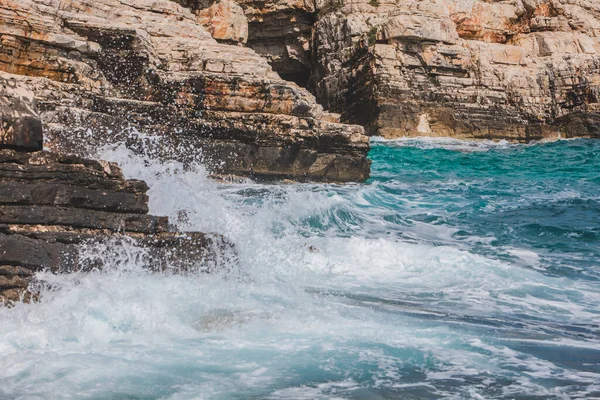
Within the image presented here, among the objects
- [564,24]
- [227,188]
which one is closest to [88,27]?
[227,188]

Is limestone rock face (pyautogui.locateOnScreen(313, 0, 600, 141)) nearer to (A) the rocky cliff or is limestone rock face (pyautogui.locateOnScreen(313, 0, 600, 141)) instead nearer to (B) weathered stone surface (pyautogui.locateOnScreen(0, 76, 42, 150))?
(A) the rocky cliff

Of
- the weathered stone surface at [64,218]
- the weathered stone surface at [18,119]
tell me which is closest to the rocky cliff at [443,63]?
the weathered stone surface at [64,218]

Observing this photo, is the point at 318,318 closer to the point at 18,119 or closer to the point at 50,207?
the point at 50,207

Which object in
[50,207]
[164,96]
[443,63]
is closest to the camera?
[50,207]

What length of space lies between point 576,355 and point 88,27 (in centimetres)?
1112

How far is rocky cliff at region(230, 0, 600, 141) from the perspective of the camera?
25594 mm

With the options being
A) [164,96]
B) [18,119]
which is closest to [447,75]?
[164,96]

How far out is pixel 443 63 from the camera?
26.0 metres

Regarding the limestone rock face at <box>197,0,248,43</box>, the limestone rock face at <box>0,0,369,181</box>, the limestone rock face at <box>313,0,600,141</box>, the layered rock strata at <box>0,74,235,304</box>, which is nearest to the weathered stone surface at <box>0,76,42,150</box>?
the layered rock strata at <box>0,74,235,304</box>

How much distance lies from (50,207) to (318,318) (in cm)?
215

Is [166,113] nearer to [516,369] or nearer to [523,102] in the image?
[516,369]

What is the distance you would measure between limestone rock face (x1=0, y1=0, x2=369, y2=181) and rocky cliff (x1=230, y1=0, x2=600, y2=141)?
12.2m

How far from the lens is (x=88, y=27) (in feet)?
40.2

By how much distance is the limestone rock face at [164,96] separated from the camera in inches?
416
